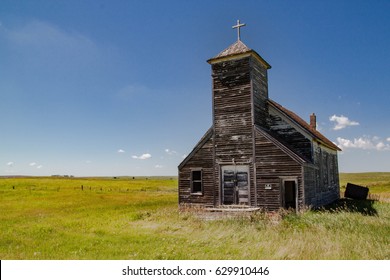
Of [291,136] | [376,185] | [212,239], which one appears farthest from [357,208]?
[376,185]

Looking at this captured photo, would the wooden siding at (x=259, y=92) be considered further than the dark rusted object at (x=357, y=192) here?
No

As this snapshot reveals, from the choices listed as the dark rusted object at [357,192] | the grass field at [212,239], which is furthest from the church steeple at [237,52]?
the dark rusted object at [357,192]

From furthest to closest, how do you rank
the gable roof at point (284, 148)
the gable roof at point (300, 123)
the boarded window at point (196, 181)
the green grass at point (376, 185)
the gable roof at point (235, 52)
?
the green grass at point (376, 185), the boarded window at point (196, 181), the gable roof at point (300, 123), the gable roof at point (235, 52), the gable roof at point (284, 148)

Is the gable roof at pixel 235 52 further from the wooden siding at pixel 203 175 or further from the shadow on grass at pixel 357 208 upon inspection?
the shadow on grass at pixel 357 208

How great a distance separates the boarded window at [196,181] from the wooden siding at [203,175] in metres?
0.20

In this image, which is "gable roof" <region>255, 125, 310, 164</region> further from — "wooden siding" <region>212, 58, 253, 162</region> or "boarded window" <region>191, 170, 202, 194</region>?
"boarded window" <region>191, 170, 202, 194</region>

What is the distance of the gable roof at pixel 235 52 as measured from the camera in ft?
59.2

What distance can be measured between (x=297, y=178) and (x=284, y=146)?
1.70m

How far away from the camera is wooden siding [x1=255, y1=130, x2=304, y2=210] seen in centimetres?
1631

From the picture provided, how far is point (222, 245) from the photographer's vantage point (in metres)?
10.5

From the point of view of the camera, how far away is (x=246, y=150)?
58.0 feet

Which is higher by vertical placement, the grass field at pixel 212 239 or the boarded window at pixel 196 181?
the boarded window at pixel 196 181

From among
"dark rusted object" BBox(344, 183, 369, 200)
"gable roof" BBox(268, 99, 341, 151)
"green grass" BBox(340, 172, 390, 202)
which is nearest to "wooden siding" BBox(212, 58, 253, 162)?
"gable roof" BBox(268, 99, 341, 151)

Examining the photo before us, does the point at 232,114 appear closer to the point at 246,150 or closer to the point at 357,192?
the point at 246,150
